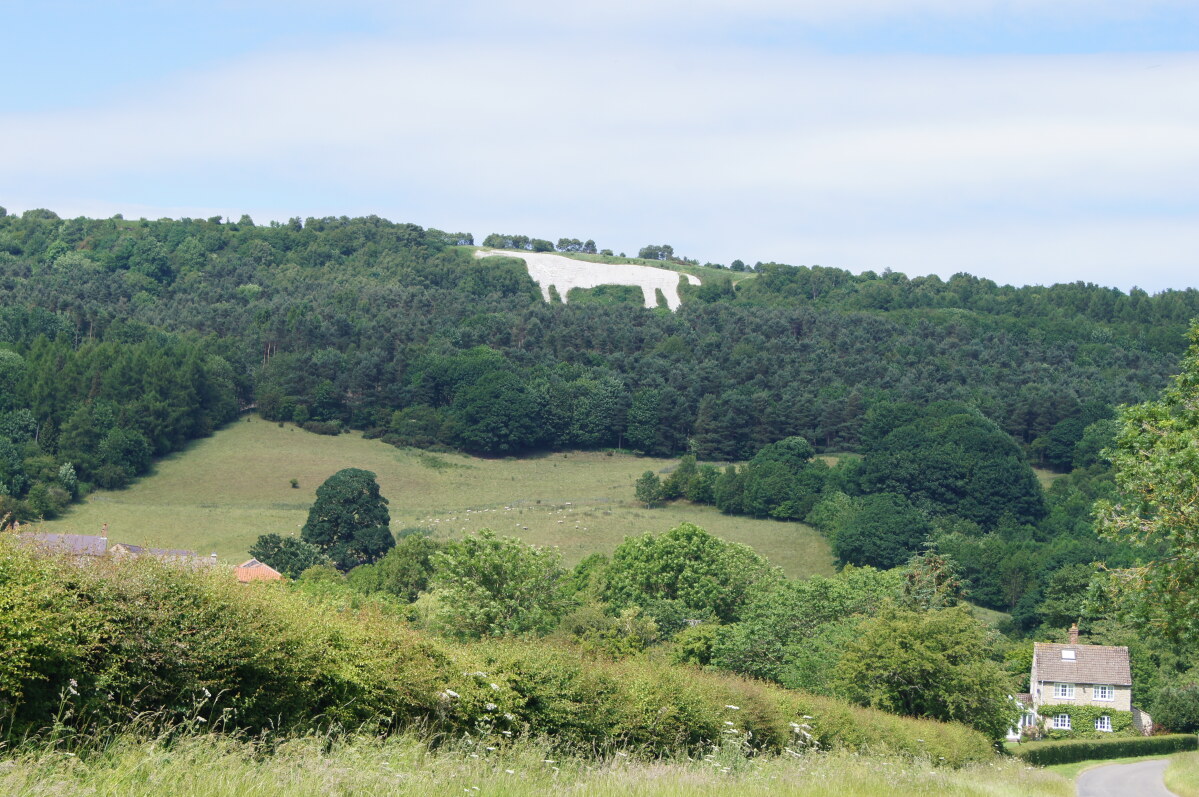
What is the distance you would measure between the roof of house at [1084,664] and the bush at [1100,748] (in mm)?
12065

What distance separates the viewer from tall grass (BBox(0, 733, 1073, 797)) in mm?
9000

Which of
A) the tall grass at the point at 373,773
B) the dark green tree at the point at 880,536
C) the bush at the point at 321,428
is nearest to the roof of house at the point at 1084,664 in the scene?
the dark green tree at the point at 880,536

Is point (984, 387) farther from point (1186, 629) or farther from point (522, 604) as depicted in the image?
point (1186, 629)

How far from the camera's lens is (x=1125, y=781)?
37.3 metres

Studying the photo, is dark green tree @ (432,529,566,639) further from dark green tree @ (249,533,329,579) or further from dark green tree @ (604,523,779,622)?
dark green tree @ (249,533,329,579)

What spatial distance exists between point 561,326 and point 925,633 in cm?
14704

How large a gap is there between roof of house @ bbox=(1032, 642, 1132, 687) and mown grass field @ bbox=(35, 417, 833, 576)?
87.7ft

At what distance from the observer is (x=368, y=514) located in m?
93.9

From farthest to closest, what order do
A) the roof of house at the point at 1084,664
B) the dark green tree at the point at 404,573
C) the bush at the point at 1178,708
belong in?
the dark green tree at the point at 404,573 < the roof of house at the point at 1084,664 < the bush at the point at 1178,708

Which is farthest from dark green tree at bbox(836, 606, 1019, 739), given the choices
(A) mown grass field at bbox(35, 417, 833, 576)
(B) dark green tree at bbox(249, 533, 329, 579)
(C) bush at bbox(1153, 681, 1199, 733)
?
(A) mown grass field at bbox(35, 417, 833, 576)

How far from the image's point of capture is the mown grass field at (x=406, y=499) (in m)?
95.6

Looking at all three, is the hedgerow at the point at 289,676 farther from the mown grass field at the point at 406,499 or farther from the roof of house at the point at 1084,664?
the mown grass field at the point at 406,499

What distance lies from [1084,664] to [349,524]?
54.1m

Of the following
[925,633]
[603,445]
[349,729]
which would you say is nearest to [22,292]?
[603,445]
